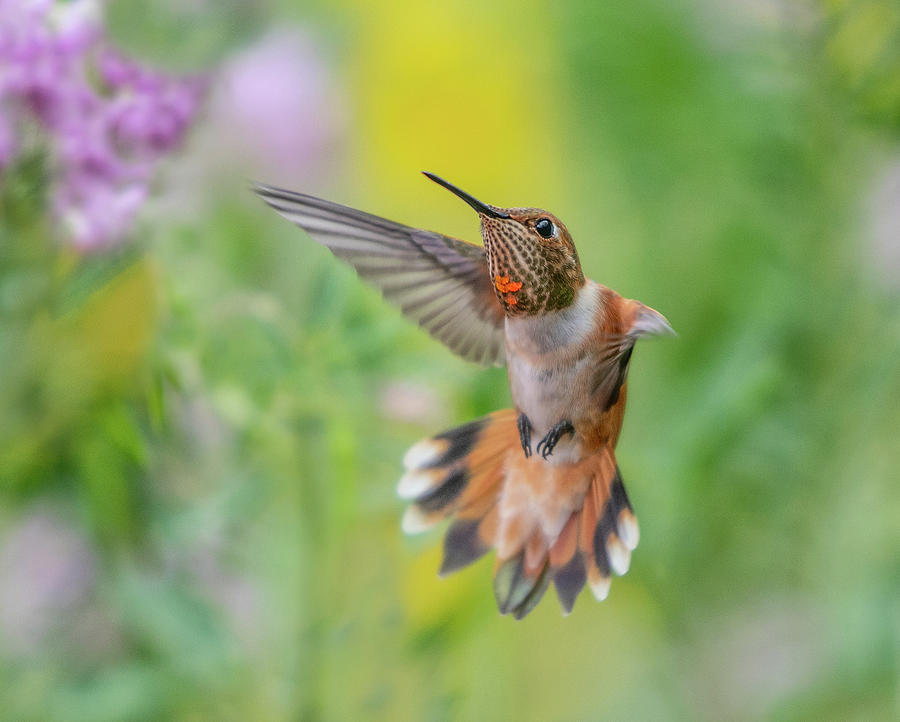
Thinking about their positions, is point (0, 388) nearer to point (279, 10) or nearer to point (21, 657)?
point (21, 657)

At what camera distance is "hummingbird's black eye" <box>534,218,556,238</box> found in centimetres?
71

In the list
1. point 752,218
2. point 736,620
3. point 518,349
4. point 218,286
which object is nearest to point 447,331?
point 518,349

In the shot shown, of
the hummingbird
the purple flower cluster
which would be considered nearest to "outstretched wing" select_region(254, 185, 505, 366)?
the hummingbird

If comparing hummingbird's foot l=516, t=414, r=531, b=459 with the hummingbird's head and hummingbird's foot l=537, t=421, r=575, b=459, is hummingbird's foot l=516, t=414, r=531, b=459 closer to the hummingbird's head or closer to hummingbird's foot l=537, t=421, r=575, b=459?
hummingbird's foot l=537, t=421, r=575, b=459

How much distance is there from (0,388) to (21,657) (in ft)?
1.32

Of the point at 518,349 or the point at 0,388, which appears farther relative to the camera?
the point at 0,388

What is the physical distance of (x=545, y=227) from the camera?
0.71m

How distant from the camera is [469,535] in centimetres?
89

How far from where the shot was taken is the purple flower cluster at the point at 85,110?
977 millimetres

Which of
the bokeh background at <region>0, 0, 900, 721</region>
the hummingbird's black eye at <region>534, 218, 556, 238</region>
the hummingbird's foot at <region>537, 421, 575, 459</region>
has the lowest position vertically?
the hummingbird's foot at <region>537, 421, 575, 459</region>

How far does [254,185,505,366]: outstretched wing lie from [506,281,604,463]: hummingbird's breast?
5cm

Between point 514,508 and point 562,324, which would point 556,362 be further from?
point 514,508

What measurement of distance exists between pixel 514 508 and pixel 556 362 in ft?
0.50

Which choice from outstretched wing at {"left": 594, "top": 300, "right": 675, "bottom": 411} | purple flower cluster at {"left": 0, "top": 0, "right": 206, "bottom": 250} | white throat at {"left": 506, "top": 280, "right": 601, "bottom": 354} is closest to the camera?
outstretched wing at {"left": 594, "top": 300, "right": 675, "bottom": 411}
